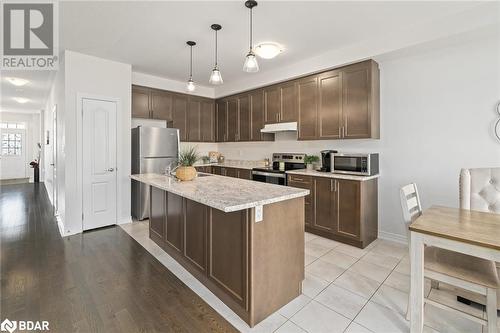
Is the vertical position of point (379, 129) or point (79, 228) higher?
point (379, 129)

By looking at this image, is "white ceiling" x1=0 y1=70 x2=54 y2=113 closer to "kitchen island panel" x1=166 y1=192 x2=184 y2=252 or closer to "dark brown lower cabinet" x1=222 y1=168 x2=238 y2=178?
"dark brown lower cabinet" x1=222 y1=168 x2=238 y2=178

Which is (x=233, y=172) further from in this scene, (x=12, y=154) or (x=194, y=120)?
(x=12, y=154)

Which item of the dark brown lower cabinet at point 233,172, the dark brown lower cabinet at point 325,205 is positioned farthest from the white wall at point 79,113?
the dark brown lower cabinet at point 325,205

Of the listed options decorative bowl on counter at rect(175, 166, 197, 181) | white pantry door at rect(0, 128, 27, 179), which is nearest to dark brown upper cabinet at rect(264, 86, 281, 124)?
decorative bowl on counter at rect(175, 166, 197, 181)

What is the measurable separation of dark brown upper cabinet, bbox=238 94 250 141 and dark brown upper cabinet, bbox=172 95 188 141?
1.20m

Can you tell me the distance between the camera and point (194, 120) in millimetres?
5449

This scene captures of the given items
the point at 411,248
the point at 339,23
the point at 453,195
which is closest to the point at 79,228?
the point at 411,248

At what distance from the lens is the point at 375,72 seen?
3.36 meters

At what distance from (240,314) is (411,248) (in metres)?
1.34

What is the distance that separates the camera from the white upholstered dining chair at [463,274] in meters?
1.46

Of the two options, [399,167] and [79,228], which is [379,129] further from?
[79,228]

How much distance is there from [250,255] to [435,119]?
2.96 meters

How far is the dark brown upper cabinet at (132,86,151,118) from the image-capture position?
457 centimetres

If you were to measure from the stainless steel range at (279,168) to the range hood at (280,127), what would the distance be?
1.58ft
